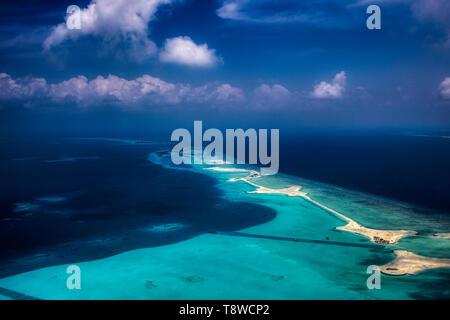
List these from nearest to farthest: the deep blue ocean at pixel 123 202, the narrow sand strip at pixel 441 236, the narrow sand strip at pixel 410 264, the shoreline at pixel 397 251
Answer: the narrow sand strip at pixel 410 264, the shoreline at pixel 397 251, the deep blue ocean at pixel 123 202, the narrow sand strip at pixel 441 236

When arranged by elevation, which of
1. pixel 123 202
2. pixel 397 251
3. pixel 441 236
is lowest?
pixel 397 251

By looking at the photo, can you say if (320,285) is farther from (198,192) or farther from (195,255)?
(198,192)

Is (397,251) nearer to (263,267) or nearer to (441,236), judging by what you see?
(441,236)

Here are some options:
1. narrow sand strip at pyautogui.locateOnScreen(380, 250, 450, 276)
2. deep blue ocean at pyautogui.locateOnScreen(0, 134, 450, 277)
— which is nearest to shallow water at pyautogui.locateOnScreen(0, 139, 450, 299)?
narrow sand strip at pyautogui.locateOnScreen(380, 250, 450, 276)

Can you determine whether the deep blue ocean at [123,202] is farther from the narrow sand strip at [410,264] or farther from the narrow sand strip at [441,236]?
the narrow sand strip at [410,264]

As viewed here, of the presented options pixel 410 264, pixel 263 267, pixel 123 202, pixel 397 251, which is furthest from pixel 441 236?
pixel 123 202

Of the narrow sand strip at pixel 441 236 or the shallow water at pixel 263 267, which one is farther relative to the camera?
the narrow sand strip at pixel 441 236

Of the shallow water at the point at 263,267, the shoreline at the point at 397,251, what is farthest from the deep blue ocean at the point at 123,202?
the shoreline at the point at 397,251
